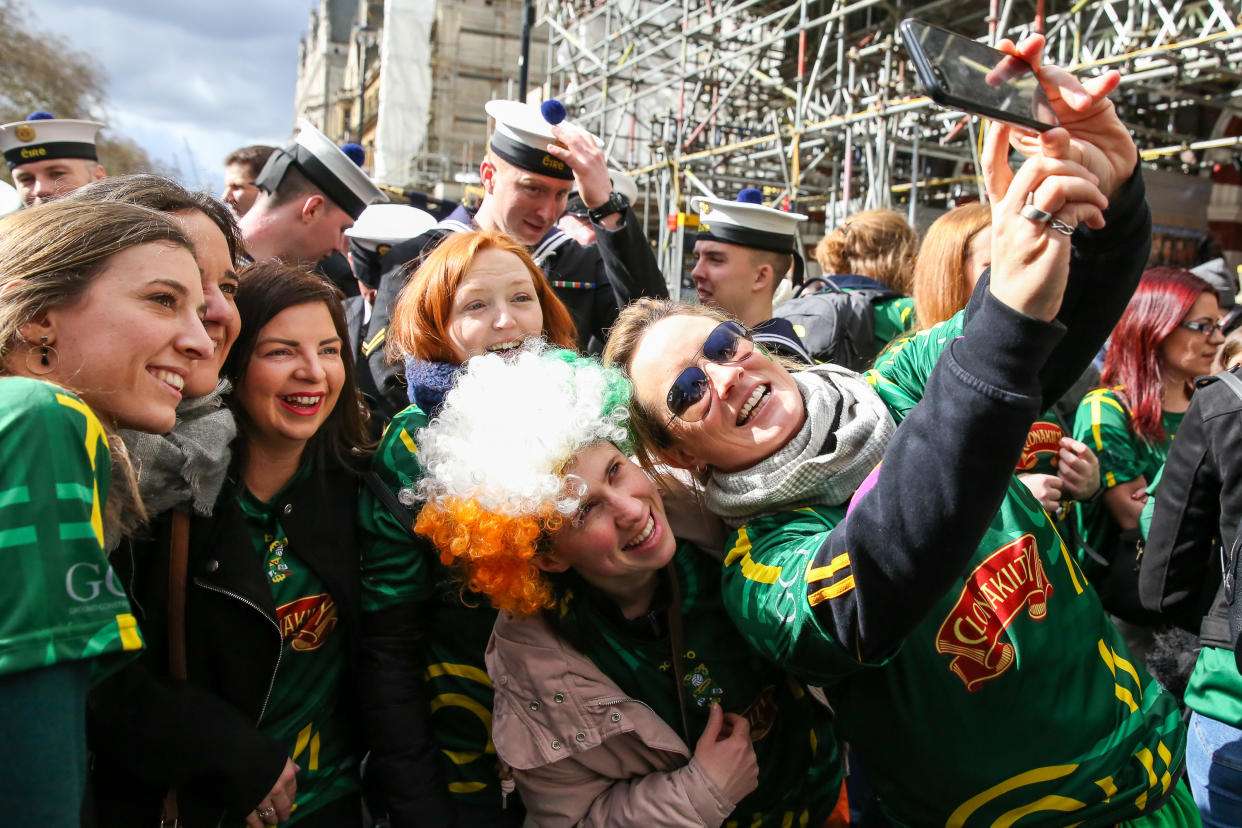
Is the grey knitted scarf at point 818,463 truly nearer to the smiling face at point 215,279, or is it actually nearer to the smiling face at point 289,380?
the smiling face at point 289,380

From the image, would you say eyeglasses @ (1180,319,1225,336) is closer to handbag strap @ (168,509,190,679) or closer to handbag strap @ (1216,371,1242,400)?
handbag strap @ (1216,371,1242,400)

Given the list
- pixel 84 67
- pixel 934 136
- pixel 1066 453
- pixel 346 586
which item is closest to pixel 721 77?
pixel 934 136

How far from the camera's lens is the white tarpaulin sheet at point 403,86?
28094 millimetres

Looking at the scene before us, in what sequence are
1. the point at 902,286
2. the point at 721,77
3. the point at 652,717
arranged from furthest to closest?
the point at 721,77 < the point at 902,286 < the point at 652,717

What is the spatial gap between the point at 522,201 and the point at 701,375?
1.85 metres

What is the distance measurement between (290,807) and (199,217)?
4.16 feet

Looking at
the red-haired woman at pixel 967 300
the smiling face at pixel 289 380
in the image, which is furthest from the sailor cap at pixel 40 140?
the red-haired woman at pixel 967 300

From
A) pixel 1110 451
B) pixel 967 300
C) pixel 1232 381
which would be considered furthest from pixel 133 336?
pixel 1110 451

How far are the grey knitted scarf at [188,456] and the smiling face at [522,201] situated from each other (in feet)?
5.57

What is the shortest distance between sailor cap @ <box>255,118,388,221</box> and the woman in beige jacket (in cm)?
186

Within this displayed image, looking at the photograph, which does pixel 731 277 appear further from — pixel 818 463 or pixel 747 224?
pixel 818 463

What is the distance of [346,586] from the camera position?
1.79 meters

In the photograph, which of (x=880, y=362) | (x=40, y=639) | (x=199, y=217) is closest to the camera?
(x=40, y=639)

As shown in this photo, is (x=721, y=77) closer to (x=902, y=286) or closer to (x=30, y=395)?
(x=902, y=286)
